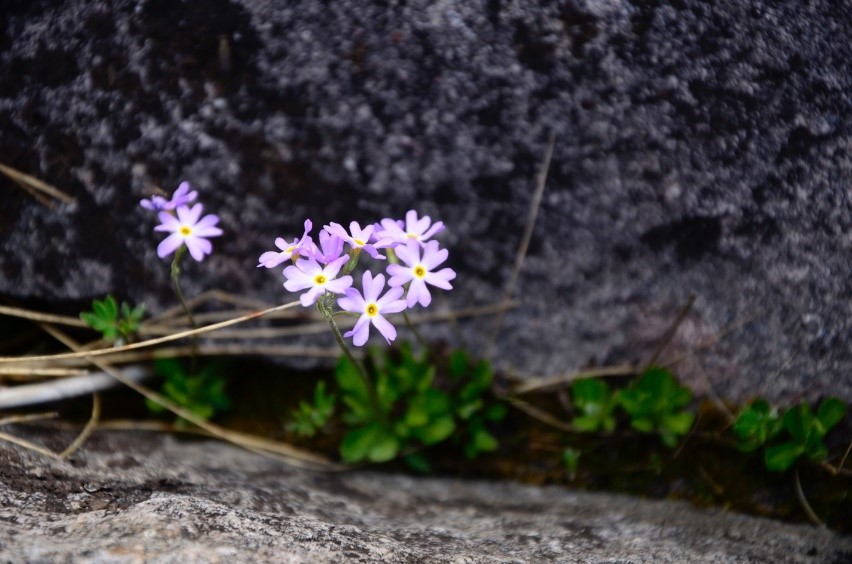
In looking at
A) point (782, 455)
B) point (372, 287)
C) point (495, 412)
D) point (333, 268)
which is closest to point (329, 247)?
point (333, 268)

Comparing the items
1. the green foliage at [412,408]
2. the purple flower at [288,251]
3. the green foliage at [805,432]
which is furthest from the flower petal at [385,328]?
the green foliage at [805,432]

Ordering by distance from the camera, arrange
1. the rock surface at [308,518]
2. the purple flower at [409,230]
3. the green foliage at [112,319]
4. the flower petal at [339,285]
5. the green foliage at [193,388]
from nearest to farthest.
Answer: the rock surface at [308,518]
the flower petal at [339,285]
the purple flower at [409,230]
the green foliage at [112,319]
the green foliage at [193,388]

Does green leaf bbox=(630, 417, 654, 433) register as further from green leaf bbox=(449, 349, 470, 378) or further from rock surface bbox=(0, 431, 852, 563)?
green leaf bbox=(449, 349, 470, 378)

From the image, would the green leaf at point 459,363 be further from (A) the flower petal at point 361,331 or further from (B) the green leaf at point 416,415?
(A) the flower petal at point 361,331

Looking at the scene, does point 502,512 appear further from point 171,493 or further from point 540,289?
point 171,493

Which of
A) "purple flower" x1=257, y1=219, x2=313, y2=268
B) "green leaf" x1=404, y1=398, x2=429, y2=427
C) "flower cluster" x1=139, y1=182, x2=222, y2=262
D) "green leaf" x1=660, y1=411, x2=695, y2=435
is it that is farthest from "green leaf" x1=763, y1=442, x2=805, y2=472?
"flower cluster" x1=139, y1=182, x2=222, y2=262

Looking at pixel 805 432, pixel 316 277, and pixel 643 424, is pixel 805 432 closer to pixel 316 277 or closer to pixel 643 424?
pixel 643 424
